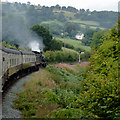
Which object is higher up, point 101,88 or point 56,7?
point 56,7

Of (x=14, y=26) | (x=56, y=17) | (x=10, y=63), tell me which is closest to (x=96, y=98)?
(x=10, y=63)

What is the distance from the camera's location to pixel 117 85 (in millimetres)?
7359

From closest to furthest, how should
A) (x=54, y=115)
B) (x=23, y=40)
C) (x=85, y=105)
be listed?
(x=85, y=105) → (x=54, y=115) → (x=23, y=40)

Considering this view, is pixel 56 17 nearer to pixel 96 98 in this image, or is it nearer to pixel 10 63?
pixel 10 63

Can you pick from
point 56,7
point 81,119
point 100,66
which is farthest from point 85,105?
point 56,7

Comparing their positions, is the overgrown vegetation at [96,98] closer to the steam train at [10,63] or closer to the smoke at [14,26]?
the steam train at [10,63]

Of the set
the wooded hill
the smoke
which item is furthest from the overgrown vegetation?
the smoke

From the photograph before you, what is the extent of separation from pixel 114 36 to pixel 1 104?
17.4 ft

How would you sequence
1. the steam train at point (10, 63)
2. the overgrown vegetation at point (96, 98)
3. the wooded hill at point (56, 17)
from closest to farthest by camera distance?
1. the overgrown vegetation at point (96, 98)
2. the steam train at point (10, 63)
3. the wooded hill at point (56, 17)

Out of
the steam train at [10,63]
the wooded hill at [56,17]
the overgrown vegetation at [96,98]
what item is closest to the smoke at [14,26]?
the wooded hill at [56,17]

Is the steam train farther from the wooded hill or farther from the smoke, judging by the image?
the smoke

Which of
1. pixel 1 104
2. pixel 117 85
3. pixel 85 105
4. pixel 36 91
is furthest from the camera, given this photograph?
pixel 36 91

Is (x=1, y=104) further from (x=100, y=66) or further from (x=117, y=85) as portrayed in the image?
(x=117, y=85)

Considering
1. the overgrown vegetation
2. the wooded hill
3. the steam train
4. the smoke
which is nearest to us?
the overgrown vegetation
